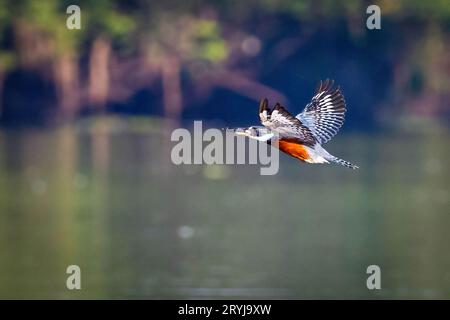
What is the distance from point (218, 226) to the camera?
17641 millimetres

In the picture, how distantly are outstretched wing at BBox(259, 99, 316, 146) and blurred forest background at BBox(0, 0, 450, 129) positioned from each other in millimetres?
30451

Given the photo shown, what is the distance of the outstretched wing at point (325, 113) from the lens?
8523mm

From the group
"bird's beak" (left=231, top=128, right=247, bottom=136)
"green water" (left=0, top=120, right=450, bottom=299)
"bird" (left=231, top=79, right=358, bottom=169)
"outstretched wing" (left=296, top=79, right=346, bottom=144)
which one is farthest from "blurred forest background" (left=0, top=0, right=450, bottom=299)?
"bird's beak" (left=231, top=128, right=247, bottom=136)

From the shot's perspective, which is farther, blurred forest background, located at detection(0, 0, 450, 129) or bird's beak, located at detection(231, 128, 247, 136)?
blurred forest background, located at detection(0, 0, 450, 129)

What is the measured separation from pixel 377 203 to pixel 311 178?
11.4 ft

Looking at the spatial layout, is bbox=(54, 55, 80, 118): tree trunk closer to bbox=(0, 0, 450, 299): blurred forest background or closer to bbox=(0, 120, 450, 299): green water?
bbox=(0, 0, 450, 299): blurred forest background

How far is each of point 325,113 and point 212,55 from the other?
3103 cm

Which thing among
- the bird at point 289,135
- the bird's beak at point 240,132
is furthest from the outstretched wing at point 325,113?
the bird's beak at point 240,132

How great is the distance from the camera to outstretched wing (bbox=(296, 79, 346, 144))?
28.0ft

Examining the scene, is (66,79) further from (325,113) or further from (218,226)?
(325,113)

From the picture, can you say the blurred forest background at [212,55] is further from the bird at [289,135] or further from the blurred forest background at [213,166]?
the bird at [289,135]

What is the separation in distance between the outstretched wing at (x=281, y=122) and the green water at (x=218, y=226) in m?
5.24
